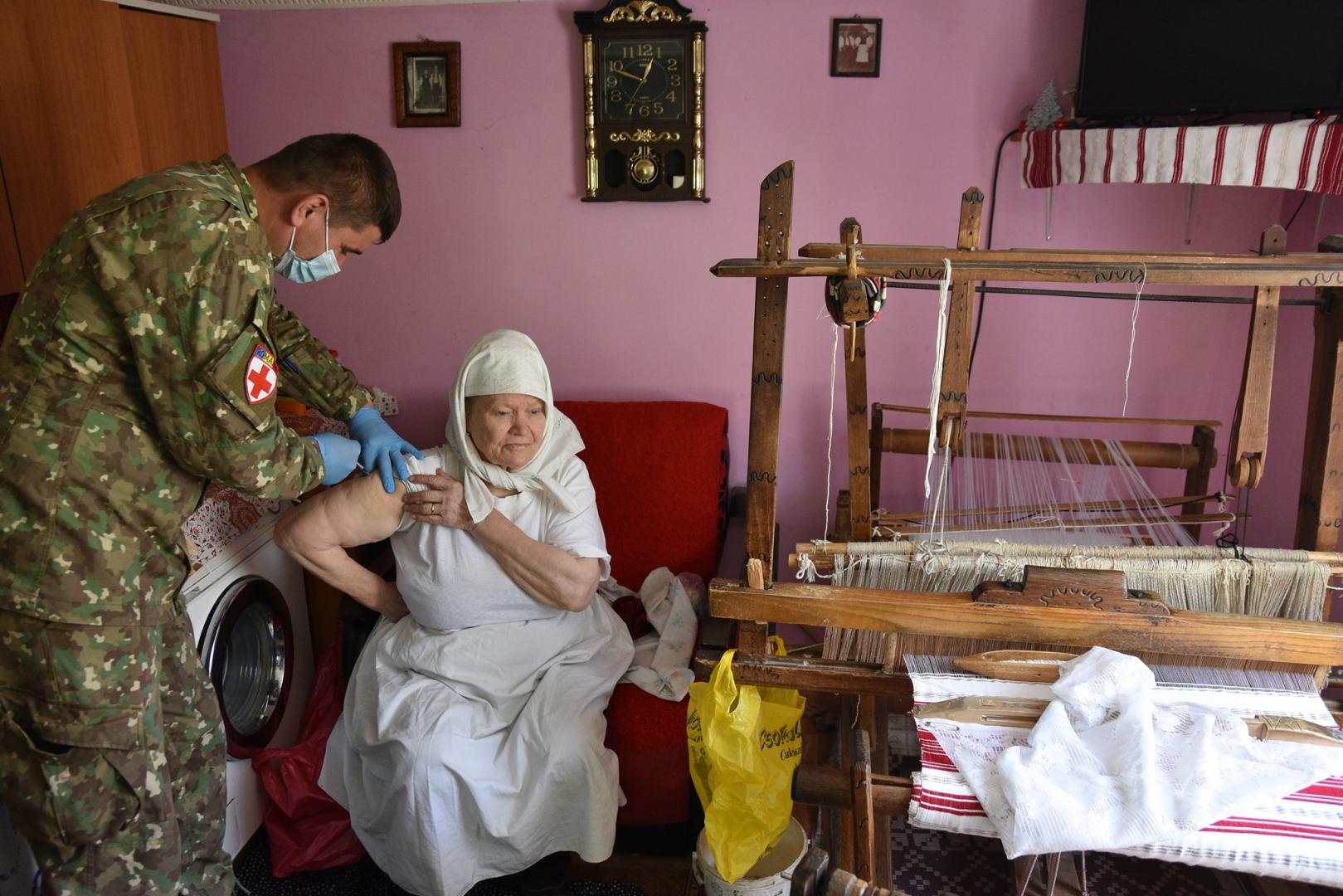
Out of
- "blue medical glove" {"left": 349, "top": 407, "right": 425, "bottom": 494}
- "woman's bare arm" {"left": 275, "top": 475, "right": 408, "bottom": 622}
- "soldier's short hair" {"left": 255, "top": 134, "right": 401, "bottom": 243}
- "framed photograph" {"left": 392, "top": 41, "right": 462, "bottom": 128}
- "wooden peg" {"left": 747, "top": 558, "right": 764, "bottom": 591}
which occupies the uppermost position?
"framed photograph" {"left": 392, "top": 41, "right": 462, "bottom": 128}

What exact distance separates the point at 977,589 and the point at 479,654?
110 cm

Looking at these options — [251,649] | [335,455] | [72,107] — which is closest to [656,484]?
[335,455]

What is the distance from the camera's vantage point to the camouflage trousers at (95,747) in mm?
1413

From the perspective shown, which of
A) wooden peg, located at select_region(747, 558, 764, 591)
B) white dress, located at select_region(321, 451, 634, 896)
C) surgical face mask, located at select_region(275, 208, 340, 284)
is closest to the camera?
wooden peg, located at select_region(747, 558, 764, 591)

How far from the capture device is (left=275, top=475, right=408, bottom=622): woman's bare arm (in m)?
1.95

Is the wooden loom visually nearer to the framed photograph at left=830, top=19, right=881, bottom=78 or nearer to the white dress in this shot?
the white dress

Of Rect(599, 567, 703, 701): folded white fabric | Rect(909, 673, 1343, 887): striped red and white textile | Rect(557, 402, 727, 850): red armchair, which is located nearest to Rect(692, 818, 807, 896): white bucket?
Rect(599, 567, 703, 701): folded white fabric

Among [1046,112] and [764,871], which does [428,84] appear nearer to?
[1046,112]

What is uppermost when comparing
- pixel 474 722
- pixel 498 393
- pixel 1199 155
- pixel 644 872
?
pixel 1199 155

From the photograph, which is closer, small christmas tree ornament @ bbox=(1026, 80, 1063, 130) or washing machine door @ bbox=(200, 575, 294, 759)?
washing machine door @ bbox=(200, 575, 294, 759)

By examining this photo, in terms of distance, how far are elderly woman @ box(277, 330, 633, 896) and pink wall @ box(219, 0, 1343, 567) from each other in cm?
73

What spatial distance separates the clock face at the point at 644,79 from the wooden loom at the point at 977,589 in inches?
44.5

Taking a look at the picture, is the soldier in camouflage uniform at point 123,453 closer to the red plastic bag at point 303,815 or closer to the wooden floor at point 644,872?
the red plastic bag at point 303,815

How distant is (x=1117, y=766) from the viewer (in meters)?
1.29
